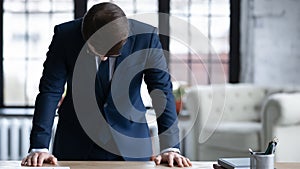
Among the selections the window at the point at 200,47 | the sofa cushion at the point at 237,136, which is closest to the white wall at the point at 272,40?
the window at the point at 200,47

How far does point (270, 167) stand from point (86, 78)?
86 centimetres

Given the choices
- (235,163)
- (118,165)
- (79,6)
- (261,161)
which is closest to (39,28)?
(79,6)

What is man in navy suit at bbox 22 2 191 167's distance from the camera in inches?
100

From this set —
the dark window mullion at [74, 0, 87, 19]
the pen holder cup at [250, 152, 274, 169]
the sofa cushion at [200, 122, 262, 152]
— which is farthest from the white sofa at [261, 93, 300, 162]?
the pen holder cup at [250, 152, 274, 169]

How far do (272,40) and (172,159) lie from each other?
3.99m

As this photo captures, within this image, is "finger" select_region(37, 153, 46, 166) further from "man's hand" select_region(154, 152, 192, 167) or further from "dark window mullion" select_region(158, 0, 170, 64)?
"dark window mullion" select_region(158, 0, 170, 64)

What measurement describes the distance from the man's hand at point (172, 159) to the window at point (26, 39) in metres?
3.93

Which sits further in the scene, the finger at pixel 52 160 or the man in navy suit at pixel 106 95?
the man in navy suit at pixel 106 95

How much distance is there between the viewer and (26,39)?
624 cm

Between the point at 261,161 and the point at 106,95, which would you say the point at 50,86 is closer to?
the point at 106,95

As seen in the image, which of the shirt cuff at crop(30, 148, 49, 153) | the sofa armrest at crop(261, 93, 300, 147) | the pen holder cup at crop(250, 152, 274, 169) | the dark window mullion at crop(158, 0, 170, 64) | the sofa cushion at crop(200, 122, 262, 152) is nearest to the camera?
the pen holder cup at crop(250, 152, 274, 169)

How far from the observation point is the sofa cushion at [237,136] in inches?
211

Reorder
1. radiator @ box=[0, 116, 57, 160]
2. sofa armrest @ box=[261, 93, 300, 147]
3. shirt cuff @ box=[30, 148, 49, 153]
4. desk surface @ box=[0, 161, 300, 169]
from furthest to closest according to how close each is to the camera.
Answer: radiator @ box=[0, 116, 57, 160]
sofa armrest @ box=[261, 93, 300, 147]
shirt cuff @ box=[30, 148, 49, 153]
desk surface @ box=[0, 161, 300, 169]

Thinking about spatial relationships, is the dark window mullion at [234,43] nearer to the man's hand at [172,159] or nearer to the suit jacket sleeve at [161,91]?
the suit jacket sleeve at [161,91]
